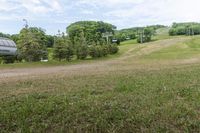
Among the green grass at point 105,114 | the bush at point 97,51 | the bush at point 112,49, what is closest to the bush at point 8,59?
the bush at point 97,51

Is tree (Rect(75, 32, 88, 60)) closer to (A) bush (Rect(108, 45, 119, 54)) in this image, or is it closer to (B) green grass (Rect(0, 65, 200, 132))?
(A) bush (Rect(108, 45, 119, 54))

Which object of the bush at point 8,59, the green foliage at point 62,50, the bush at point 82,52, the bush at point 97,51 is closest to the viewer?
the green foliage at point 62,50

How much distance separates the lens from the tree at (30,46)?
3638 cm

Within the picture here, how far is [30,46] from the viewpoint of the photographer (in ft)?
120

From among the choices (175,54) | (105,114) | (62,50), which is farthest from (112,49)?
(105,114)

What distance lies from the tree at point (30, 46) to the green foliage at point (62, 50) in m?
1.84

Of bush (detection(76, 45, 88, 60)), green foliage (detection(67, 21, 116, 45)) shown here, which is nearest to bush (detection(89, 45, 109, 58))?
bush (detection(76, 45, 88, 60))

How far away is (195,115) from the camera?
6.45 m

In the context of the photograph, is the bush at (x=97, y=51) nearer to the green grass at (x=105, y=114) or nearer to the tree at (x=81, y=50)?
the tree at (x=81, y=50)

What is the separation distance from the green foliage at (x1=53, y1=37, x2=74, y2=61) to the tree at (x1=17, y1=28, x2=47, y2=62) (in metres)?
1.84

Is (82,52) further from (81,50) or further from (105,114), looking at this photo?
(105,114)

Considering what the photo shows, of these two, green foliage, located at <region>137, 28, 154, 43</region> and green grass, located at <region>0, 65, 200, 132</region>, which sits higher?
green foliage, located at <region>137, 28, 154, 43</region>

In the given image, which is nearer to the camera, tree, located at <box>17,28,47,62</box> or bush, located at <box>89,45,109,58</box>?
tree, located at <box>17,28,47,62</box>

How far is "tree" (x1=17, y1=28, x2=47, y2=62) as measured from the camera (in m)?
36.4
